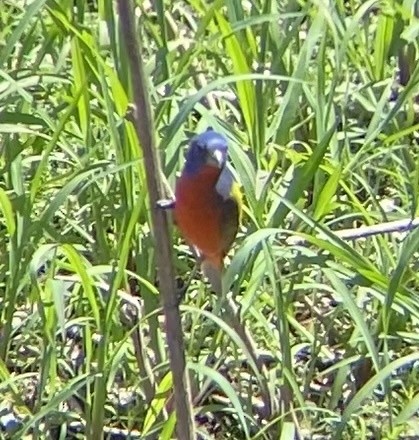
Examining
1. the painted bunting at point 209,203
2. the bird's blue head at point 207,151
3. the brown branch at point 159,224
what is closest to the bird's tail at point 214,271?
the painted bunting at point 209,203

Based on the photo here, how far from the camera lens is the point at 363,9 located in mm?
2805

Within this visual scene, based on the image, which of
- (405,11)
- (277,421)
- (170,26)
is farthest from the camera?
(170,26)

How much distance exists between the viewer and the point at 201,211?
7.69 ft

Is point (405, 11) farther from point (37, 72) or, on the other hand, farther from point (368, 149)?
point (37, 72)

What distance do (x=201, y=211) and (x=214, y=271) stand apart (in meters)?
0.17

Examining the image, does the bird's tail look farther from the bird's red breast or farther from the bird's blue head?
the bird's blue head

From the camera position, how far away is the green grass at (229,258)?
2.40 m

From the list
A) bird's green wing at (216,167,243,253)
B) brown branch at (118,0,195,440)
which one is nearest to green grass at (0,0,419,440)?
bird's green wing at (216,167,243,253)

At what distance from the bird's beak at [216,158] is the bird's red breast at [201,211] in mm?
16

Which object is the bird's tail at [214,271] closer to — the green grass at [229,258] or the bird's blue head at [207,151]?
the green grass at [229,258]

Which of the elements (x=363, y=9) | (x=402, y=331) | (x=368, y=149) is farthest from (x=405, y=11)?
(x=402, y=331)

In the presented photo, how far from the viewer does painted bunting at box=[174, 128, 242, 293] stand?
2.27 meters

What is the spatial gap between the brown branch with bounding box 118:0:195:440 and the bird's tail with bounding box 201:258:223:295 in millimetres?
389

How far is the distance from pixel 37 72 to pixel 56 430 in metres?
0.79
